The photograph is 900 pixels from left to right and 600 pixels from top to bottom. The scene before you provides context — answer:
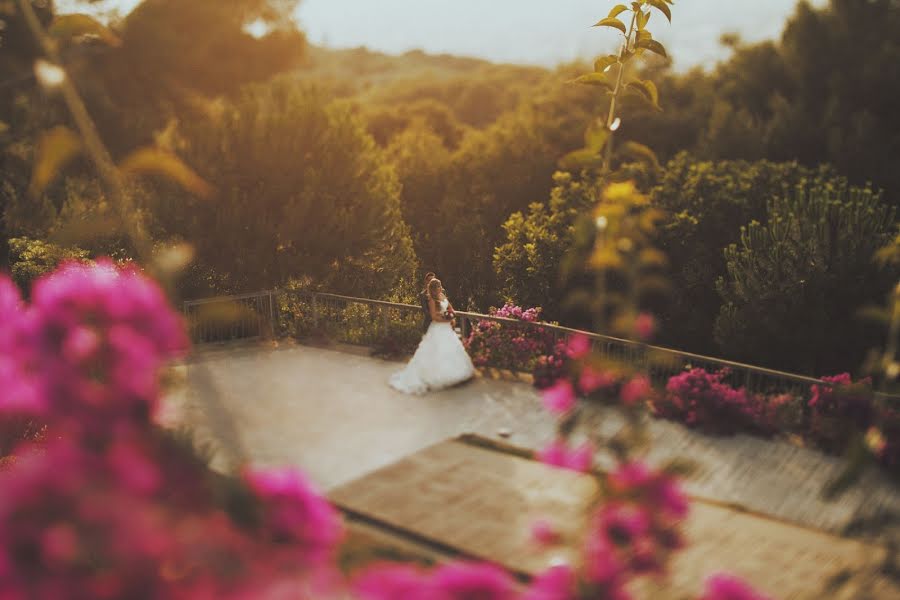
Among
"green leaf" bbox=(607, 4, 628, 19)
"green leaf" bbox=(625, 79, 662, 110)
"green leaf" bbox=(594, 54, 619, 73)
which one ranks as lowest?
"green leaf" bbox=(625, 79, 662, 110)

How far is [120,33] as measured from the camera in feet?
73.8

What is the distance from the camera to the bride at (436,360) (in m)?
12.3

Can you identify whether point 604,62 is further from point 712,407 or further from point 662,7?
point 712,407

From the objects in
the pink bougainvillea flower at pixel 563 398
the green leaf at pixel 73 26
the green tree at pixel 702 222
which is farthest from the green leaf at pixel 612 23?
the green tree at pixel 702 222

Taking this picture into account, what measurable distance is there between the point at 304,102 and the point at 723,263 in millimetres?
16977

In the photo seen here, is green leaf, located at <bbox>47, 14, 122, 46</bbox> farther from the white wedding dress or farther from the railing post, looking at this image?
the railing post

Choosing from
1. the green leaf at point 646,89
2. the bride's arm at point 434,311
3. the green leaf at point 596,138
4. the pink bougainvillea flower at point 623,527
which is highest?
the green leaf at point 646,89

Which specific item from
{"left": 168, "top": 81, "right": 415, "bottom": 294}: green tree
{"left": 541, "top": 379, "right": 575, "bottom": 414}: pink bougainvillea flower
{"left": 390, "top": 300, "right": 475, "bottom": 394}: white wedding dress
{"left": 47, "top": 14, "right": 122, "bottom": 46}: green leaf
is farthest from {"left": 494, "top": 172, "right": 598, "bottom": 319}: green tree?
{"left": 47, "top": 14, "right": 122, "bottom": 46}: green leaf

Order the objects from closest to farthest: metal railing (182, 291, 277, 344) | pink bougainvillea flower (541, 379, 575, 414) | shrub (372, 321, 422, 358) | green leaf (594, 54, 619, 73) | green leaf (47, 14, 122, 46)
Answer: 1. green leaf (47, 14, 122, 46)
2. pink bougainvillea flower (541, 379, 575, 414)
3. green leaf (594, 54, 619, 73)
4. shrub (372, 321, 422, 358)
5. metal railing (182, 291, 277, 344)

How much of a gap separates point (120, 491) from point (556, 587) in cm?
142

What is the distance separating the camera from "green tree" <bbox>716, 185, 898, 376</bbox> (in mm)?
23516

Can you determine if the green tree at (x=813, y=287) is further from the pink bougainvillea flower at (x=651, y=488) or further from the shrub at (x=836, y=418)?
the pink bougainvillea flower at (x=651, y=488)

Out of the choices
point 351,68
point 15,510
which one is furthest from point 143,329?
point 351,68

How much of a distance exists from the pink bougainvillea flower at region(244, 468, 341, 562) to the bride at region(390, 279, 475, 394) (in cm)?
981
